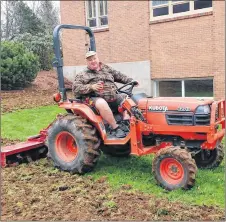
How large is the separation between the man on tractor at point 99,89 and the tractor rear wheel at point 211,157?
4.05ft

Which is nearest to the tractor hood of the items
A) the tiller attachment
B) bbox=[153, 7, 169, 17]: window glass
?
the tiller attachment

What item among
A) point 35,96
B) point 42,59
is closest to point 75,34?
point 35,96

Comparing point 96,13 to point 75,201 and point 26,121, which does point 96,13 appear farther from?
Result: point 75,201

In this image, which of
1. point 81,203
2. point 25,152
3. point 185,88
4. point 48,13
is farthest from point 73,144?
point 48,13

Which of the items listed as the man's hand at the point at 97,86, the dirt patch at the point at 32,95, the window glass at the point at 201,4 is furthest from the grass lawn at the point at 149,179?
the window glass at the point at 201,4

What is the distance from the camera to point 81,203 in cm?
462

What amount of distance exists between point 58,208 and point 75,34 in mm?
13366

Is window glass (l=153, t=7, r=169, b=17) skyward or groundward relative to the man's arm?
skyward

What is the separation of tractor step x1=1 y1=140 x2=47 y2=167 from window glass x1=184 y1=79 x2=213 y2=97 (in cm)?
787

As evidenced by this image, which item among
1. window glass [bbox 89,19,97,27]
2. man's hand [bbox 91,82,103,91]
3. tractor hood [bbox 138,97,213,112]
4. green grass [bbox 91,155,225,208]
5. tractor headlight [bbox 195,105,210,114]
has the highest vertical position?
window glass [bbox 89,19,97,27]

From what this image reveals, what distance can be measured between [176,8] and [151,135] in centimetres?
901

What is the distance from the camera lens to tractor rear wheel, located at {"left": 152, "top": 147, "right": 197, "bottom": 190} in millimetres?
4906

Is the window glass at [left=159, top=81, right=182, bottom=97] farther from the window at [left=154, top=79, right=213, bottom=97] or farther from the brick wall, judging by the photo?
the brick wall

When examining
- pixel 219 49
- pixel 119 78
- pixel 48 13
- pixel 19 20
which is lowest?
pixel 119 78
